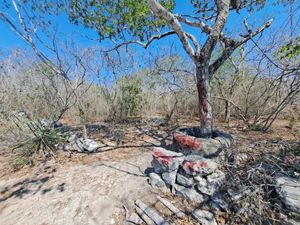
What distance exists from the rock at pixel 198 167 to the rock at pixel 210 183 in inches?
2.7

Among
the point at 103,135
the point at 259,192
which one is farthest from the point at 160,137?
the point at 259,192

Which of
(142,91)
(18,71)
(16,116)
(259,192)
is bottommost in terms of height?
(259,192)

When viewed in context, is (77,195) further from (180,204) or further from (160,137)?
(160,137)

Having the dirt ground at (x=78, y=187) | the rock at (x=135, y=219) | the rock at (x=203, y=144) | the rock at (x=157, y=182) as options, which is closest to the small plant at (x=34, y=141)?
the dirt ground at (x=78, y=187)

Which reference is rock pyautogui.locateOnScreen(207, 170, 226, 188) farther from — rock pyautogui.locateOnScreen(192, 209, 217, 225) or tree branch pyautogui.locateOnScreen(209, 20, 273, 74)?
tree branch pyautogui.locateOnScreen(209, 20, 273, 74)

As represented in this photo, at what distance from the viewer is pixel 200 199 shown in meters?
1.91

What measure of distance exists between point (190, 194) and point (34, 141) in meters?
3.30

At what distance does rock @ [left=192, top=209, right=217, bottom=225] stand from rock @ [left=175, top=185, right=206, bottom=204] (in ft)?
0.47

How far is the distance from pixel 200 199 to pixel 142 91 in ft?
16.1

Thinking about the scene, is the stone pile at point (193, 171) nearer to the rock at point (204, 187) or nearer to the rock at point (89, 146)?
the rock at point (204, 187)

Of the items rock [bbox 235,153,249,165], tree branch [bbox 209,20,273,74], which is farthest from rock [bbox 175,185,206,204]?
tree branch [bbox 209,20,273,74]

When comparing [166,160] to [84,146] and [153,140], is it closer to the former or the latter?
[153,140]

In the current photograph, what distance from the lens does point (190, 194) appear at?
1.97 m

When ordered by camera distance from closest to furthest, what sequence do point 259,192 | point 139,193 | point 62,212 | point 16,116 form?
point 259,192 → point 62,212 → point 139,193 → point 16,116
